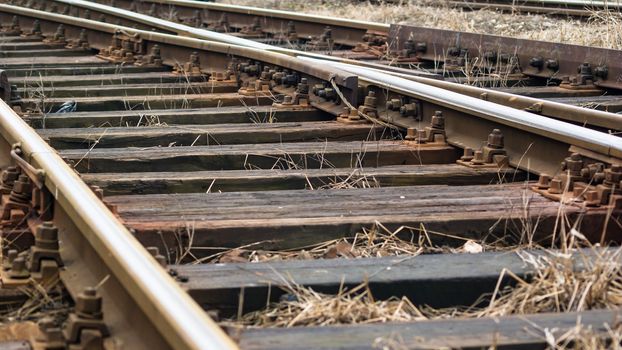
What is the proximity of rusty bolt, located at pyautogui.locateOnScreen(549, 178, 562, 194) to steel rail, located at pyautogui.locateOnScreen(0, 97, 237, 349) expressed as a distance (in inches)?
66.5

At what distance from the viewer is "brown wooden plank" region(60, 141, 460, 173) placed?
197 inches

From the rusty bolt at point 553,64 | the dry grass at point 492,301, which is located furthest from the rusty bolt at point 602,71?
the dry grass at point 492,301

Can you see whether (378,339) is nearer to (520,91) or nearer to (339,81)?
(339,81)

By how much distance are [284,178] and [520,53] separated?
11.8 ft

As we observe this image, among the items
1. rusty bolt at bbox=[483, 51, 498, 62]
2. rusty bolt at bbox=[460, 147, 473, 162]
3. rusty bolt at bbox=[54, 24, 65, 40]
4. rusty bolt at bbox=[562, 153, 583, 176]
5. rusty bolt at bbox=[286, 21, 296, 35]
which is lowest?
rusty bolt at bbox=[54, 24, 65, 40]

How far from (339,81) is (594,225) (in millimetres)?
2353

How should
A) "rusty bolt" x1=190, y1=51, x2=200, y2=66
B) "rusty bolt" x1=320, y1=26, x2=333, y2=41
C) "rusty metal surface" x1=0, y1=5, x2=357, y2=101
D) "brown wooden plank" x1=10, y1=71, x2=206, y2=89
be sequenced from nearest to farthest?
"rusty metal surface" x1=0, y1=5, x2=357, y2=101 < "brown wooden plank" x1=10, y1=71, x2=206, y2=89 < "rusty bolt" x1=190, y1=51, x2=200, y2=66 < "rusty bolt" x1=320, y1=26, x2=333, y2=41

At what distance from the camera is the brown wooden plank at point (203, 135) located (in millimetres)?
5484

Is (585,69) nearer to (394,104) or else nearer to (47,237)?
(394,104)

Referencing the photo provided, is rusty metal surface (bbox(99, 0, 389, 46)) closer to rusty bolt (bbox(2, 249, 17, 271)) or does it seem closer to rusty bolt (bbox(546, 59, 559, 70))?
rusty bolt (bbox(546, 59, 559, 70))

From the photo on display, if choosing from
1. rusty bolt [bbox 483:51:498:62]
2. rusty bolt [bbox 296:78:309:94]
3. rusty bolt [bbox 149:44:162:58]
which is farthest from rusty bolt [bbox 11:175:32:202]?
rusty bolt [bbox 483:51:498:62]

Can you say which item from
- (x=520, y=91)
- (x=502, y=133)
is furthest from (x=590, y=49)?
(x=502, y=133)

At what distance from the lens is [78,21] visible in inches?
382

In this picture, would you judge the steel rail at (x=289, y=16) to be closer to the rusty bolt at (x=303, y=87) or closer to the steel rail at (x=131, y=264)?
the rusty bolt at (x=303, y=87)
